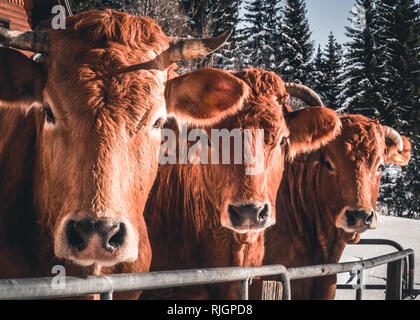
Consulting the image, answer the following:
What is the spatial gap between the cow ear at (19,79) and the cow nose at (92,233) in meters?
0.98

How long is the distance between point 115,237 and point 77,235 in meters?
0.17

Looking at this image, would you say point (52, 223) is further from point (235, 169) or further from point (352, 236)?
point (352, 236)

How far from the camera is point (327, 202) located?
588 centimetres

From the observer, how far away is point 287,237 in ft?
18.6

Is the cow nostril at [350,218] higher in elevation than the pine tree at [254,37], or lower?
lower

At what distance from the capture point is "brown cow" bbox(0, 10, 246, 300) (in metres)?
2.13

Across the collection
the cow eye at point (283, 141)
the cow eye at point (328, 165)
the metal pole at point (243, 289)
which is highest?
the cow eye at point (283, 141)

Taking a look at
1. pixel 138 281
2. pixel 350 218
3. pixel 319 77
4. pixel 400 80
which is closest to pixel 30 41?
pixel 138 281

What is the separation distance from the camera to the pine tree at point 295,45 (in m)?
26.6

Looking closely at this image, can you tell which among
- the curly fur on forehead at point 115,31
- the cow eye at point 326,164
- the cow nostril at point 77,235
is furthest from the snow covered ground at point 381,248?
the cow nostril at point 77,235

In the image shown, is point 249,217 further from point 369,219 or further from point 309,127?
point 369,219

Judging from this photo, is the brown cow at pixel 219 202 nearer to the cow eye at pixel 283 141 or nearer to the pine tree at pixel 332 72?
the cow eye at pixel 283 141

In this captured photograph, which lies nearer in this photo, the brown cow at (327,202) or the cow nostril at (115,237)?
the cow nostril at (115,237)

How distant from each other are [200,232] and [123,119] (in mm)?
2003
